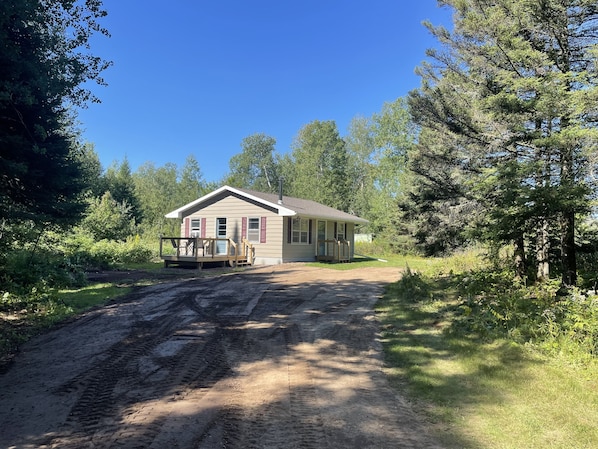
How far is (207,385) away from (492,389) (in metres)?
2.84

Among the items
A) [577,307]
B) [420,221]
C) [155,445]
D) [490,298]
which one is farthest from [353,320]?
[420,221]

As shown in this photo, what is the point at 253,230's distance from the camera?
18453mm

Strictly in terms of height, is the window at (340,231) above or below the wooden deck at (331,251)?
above

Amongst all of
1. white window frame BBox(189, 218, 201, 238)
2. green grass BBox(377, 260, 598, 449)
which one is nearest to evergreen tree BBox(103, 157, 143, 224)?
white window frame BBox(189, 218, 201, 238)

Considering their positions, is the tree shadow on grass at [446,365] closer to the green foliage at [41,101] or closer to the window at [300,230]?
the green foliage at [41,101]

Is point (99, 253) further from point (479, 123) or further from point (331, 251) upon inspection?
point (479, 123)

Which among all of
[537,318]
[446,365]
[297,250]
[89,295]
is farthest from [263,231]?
[446,365]

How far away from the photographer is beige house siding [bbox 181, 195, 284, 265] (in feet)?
58.2

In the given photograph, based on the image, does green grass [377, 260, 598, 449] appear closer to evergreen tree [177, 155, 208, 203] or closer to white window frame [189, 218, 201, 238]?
white window frame [189, 218, 201, 238]

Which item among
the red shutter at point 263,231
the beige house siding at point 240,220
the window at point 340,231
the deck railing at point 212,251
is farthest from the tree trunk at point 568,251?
the window at point 340,231

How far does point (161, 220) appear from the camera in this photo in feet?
121

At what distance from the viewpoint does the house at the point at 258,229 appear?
58.0 ft

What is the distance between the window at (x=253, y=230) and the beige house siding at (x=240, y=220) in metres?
0.15

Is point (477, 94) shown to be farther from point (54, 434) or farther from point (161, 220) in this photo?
point (161, 220)
